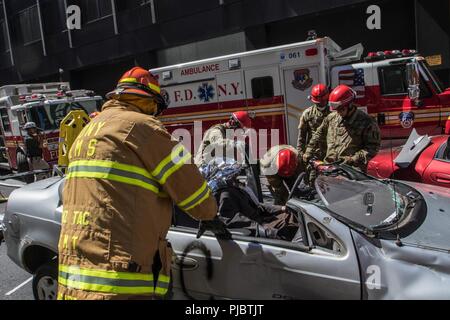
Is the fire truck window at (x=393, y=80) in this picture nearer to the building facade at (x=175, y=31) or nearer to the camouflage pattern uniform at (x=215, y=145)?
the camouflage pattern uniform at (x=215, y=145)

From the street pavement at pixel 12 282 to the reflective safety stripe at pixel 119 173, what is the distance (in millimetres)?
2581

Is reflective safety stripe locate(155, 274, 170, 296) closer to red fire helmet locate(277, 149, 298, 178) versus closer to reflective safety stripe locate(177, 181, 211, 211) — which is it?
reflective safety stripe locate(177, 181, 211, 211)

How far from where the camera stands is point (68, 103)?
10672mm

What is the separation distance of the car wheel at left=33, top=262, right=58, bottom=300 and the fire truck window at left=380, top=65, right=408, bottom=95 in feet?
21.2

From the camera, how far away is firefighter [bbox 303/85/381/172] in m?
4.46

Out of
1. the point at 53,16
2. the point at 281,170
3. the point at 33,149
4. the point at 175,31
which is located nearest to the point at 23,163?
the point at 33,149

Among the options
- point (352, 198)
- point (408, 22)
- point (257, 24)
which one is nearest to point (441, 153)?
point (352, 198)

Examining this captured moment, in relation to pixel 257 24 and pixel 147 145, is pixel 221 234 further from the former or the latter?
pixel 257 24

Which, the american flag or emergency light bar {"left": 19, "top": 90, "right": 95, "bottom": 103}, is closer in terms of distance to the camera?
the american flag

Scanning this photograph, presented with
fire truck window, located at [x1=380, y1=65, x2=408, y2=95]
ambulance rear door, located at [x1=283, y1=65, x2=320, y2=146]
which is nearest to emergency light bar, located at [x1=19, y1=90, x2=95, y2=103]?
ambulance rear door, located at [x1=283, y1=65, x2=320, y2=146]

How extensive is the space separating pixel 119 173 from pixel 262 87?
7.32 m

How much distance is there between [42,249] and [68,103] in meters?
7.86

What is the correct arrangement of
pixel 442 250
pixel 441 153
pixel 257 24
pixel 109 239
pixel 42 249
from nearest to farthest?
pixel 109 239 < pixel 442 250 < pixel 42 249 < pixel 441 153 < pixel 257 24

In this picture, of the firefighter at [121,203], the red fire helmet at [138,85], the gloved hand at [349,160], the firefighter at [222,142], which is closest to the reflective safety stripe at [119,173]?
the firefighter at [121,203]
